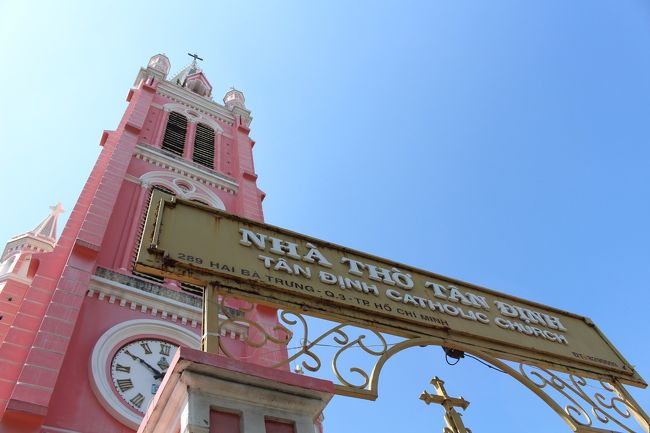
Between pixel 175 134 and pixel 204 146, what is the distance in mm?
972

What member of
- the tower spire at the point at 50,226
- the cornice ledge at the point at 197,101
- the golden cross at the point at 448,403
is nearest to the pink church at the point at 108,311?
the golden cross at the point at 448,403

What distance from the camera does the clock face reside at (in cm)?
822

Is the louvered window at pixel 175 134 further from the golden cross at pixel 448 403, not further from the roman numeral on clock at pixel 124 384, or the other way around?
the golden cross at pixel 448 403

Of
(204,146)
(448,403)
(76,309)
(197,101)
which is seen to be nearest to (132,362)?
(76,309)

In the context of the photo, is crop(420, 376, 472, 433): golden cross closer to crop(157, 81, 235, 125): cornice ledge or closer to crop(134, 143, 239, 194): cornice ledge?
crop(134, 143, 239, 194): cornice ledge

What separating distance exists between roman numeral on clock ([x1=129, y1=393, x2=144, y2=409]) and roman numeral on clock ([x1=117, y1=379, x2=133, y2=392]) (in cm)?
20

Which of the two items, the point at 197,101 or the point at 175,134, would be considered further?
the point at 197,101

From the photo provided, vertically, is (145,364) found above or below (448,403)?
above

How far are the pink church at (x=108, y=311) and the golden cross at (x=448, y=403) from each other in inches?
52.3

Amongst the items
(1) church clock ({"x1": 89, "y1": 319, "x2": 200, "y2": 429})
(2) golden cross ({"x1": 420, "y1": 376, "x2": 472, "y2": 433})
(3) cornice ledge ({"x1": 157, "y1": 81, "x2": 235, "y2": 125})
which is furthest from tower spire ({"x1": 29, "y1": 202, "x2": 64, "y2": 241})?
(2) golden cross ({"x1": 420, "y1": 376, "x2": 472, "y2": 433})

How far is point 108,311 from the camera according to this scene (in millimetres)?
9328

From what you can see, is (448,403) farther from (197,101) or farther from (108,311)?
(197,101)

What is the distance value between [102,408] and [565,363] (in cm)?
634

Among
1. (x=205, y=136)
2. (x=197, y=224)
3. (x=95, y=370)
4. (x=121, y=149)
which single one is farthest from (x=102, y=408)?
→ (x=205, y=136)
